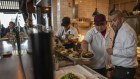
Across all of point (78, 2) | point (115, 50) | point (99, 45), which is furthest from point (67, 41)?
point (78, 2)

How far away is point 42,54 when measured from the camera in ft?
1.23

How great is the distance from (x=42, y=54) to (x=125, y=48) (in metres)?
2.36

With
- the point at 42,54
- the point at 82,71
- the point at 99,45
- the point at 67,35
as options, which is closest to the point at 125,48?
the point at 99,45

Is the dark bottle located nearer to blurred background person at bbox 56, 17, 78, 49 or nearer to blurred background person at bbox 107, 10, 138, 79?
blurred background person at bbox 107, 10, 138, 79

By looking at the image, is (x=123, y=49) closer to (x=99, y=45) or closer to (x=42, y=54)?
(x=99, y=45)

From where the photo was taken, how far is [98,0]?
22.5 feet

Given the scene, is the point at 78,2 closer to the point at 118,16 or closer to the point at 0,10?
the point at 118,16

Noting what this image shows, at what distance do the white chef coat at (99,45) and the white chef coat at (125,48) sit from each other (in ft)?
0.86

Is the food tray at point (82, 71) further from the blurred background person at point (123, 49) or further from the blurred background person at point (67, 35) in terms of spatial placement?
the blurred background person at point (67, 35)

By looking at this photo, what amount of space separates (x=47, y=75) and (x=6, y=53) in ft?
7.71

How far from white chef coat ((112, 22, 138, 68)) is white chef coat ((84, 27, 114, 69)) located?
10.3 inches

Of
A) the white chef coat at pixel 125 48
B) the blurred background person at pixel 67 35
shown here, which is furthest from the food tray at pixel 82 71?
the blurred background person at pixel 67 35

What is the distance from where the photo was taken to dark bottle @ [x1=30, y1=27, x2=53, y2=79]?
0.36 meters

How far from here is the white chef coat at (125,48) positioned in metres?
2.54
